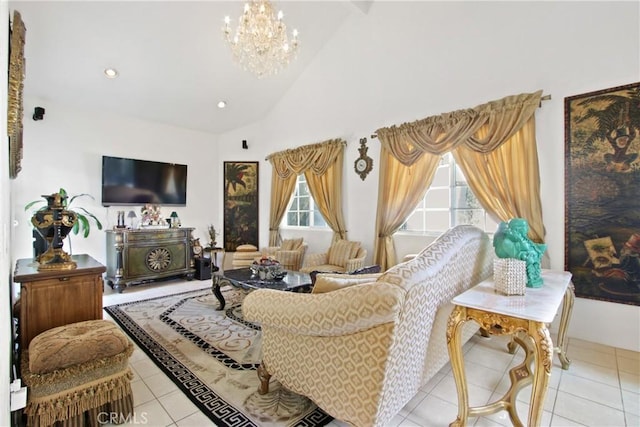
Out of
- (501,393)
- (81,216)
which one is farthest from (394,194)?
(81,216)

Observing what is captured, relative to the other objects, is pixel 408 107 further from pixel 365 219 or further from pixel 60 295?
pixel 60 295

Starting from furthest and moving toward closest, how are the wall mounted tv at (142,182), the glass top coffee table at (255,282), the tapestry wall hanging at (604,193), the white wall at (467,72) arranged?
the wall mounted tv at (142,182), the glass top coffee table at (255,282), the white wall at (467,72), the tapestry wall hanging at (604,193)

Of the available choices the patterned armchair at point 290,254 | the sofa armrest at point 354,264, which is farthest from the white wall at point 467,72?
the patterned armchair at point 290,254

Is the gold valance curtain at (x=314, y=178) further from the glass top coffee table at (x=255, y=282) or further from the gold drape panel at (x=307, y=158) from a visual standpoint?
the glass top coffee table at (x=255, y=282)

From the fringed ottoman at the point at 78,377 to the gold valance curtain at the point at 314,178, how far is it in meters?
3.53

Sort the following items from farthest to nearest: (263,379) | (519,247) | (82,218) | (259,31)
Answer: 1. (82,218)
2. (259,31)
3. (263,379)
4. (519,247)

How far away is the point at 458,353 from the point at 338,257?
2917mm

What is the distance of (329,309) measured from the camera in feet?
4.99

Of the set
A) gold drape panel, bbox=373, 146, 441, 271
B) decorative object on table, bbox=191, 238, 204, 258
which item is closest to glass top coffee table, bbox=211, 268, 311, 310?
gold drape panel, bbox=373, 146, 441, 271

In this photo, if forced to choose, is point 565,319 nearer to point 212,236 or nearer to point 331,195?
point 331,195

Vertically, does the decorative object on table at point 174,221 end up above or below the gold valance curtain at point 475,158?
below

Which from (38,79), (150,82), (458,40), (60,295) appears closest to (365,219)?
(458,40)

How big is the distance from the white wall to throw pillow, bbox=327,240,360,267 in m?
0.27

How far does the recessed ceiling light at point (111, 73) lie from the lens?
4.32m
